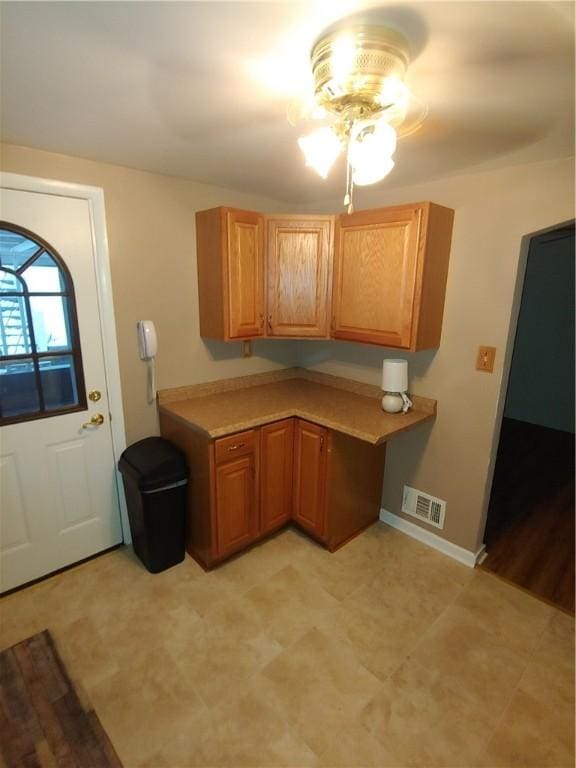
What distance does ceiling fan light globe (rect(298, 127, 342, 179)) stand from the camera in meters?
1.17

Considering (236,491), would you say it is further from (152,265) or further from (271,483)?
(152,265)

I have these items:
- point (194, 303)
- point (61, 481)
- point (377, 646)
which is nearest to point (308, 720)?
point (377, 646)

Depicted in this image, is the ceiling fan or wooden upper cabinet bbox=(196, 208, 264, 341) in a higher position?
the ceiling fan

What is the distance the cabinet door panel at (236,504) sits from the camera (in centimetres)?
215

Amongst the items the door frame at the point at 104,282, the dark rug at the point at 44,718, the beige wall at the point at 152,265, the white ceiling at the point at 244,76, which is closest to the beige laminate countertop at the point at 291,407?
the beige wall at the point at 152,265

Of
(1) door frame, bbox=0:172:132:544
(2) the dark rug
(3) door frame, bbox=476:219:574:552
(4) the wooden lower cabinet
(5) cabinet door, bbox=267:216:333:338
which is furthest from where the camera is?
(5) cabinet door, bbox=267:216:333:338

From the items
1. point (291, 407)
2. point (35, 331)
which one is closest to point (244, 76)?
point (35, 331)

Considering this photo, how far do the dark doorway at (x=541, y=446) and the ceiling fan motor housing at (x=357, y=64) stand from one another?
212cm

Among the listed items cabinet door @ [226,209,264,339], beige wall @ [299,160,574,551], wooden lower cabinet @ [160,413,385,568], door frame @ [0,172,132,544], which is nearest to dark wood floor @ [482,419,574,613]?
beige wall @ [299,160,574,551]

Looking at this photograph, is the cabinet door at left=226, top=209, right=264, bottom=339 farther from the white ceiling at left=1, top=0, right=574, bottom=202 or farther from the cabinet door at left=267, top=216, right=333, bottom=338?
the white ceiling at left=1, top=0, right=574, bottom=202

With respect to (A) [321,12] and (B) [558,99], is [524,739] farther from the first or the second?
(A) [321,12]

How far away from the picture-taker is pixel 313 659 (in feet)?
5.67

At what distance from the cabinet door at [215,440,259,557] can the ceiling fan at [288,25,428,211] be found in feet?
5.21

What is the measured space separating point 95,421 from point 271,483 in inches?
44.6
